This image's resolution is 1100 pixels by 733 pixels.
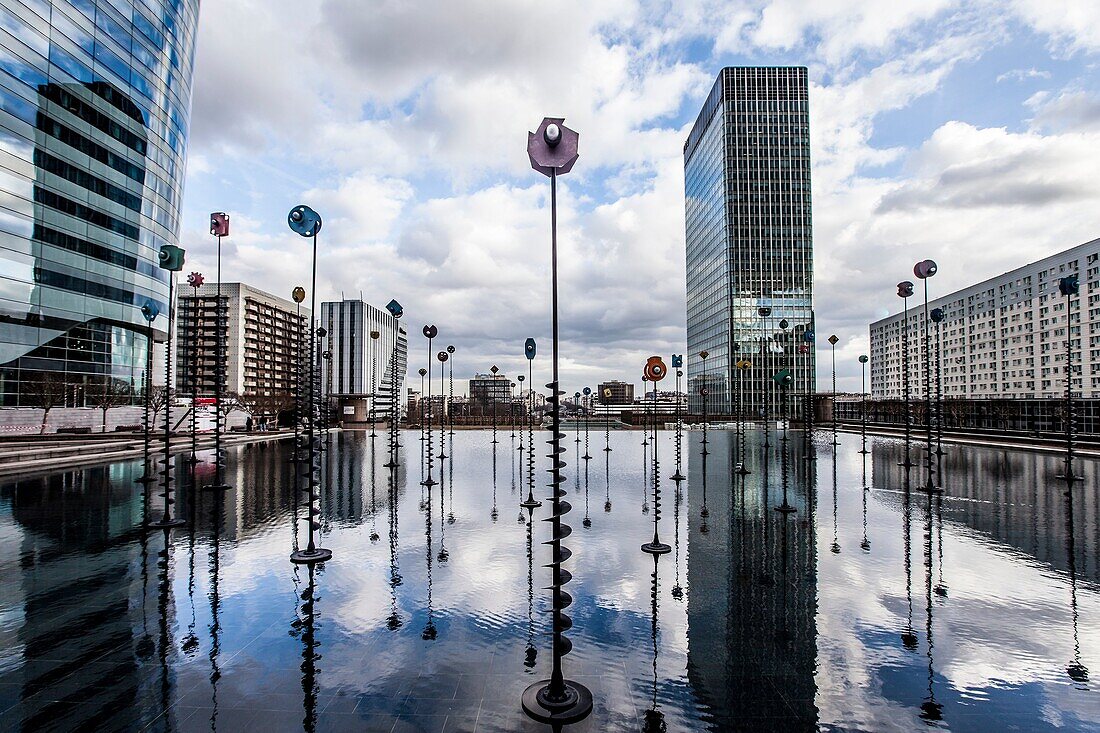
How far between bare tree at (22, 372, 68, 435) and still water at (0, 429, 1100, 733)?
36306 millimetres

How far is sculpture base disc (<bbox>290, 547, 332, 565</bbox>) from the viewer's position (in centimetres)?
1293

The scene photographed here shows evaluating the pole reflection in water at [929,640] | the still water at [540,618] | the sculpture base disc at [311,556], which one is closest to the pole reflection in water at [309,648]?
the still water at [540,618]

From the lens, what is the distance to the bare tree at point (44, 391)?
45625 mm

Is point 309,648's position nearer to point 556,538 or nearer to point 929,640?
point 556,538

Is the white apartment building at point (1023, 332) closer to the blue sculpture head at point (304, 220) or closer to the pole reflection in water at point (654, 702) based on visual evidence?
the pole reflection in water at point (654, 702)

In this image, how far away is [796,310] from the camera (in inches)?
4272

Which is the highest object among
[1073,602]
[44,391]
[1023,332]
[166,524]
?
[1023,332]

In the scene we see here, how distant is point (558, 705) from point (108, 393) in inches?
2721

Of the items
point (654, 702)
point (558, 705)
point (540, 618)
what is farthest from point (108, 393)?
point (654, 702)

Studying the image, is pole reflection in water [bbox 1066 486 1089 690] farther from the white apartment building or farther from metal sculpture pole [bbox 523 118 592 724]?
the white apartment building


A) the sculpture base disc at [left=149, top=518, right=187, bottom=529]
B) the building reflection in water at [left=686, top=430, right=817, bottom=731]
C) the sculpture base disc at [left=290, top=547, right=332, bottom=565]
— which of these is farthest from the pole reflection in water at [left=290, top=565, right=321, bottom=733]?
the sculpture base disc at [left=149, top=518, right=187, bottom=529]

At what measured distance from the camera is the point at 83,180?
52.7m

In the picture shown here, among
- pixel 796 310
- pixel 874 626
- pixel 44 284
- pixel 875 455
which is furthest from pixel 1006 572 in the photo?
pixel 796 310

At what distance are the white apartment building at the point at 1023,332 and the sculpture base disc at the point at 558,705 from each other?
244 feet
